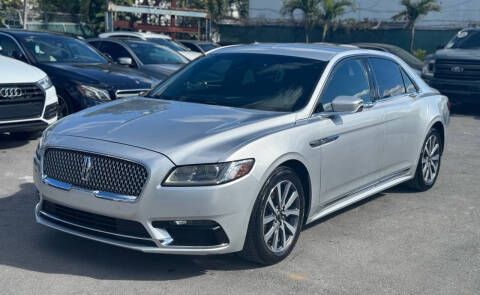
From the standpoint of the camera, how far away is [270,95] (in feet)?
17.6

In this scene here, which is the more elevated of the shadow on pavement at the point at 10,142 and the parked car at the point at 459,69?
the parked car at the point at 459,69

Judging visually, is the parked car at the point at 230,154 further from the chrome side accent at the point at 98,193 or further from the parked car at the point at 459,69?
the parked car at the point at 459,69

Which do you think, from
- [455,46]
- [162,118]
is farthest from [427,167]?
[455,46]

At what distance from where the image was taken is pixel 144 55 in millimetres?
12867

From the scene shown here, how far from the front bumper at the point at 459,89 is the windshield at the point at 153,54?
19.7 feet

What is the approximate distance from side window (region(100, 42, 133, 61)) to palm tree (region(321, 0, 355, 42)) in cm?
1932

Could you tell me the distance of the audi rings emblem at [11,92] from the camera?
26.0 ft

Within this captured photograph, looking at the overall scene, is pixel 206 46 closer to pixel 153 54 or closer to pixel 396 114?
pixel 153 54

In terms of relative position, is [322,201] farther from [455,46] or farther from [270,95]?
[455,46]

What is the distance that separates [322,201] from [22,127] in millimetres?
4644

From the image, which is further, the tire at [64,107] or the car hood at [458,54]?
the car hood at [458,54]

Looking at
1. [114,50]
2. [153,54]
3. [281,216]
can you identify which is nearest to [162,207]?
[281,216]

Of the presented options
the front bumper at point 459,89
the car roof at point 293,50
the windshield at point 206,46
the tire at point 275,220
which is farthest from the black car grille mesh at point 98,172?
the windshield at point 206,46

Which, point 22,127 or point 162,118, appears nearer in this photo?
point 162,118
